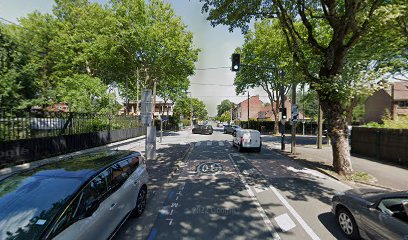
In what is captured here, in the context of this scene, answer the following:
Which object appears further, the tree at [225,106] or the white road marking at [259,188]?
the tree at [225,106]

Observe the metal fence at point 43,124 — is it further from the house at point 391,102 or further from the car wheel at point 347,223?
the house at point 391,102

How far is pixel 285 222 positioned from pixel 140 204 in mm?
3332

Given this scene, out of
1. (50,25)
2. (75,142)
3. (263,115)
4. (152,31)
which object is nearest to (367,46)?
(75,142)

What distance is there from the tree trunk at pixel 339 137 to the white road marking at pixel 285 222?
510 centimetres

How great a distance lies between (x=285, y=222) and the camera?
493 centimetres

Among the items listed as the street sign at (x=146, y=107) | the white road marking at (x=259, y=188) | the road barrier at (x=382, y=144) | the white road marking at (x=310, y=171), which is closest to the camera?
the white road marking at (x=259, y=188)

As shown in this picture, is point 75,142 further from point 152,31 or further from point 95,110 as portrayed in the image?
point 152,31

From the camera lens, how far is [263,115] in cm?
6262

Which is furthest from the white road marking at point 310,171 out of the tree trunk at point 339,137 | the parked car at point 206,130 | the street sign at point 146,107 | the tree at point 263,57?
the parked car at point 206,130

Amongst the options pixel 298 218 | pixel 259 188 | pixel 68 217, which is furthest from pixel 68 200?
pixel 259 188

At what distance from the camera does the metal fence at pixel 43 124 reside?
839cm

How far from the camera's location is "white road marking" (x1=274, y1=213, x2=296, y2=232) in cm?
470

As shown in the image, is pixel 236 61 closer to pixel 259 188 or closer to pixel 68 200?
pixel 259 188

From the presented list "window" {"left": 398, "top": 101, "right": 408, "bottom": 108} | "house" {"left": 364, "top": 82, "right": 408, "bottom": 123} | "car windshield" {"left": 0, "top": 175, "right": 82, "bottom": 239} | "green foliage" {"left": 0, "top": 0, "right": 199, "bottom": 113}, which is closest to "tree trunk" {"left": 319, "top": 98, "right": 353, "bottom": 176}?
"car windshield" {"left": 0, "top": 175, "right": 82, "bottom": 239}
